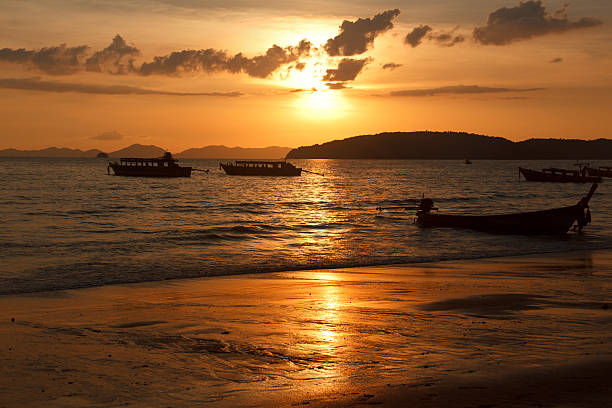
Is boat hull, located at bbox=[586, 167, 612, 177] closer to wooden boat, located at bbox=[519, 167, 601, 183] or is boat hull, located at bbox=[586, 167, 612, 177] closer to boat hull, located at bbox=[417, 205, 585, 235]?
wooden boat, located at bbox=[519, 167, 601, 183]

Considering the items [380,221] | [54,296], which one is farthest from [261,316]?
[380,221]

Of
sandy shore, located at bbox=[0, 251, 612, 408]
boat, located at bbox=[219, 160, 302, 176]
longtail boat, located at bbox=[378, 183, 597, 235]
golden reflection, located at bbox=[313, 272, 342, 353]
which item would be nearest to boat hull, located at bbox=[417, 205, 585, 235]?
longtail boat, located at bbox=[378, 183, 597, 235]

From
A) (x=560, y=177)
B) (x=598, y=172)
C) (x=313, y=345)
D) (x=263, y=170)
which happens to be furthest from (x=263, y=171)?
(x=313, y=345)

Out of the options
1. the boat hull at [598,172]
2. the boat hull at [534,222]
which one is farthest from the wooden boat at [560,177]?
the boat hull at [534,222]

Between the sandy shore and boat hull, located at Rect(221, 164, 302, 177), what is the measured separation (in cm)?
11702

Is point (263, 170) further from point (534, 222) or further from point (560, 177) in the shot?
point (534, 222)

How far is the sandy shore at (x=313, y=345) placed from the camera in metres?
6.73

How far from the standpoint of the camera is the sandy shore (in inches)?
265

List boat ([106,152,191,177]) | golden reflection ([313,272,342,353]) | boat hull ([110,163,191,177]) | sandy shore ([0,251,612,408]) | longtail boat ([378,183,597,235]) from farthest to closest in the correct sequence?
boat hull ([110,163,191,177]), boat ([106,152,191,177]), longtail boat ([378,183,597,235]), golden reflection ([313,272,342,353]), sandy shore ([0,251,612,408])

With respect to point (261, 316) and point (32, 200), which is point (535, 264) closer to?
point (261, 316)

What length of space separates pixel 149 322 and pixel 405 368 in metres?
5.08

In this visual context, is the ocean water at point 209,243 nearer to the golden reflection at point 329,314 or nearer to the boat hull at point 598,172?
the golden reflection at point 329,314

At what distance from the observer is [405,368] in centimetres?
763

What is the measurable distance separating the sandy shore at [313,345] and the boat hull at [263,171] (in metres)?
117
